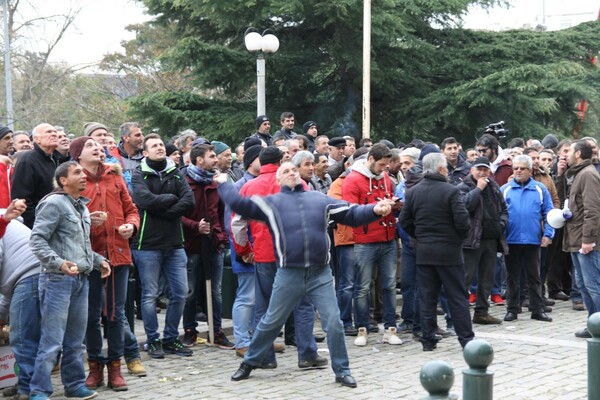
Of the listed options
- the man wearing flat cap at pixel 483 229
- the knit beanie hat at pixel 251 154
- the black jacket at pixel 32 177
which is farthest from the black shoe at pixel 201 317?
the man wearing flat cap at pixel 483 229

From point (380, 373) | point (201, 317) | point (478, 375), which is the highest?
point (478, 375)

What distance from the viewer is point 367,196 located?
1031 centimetres

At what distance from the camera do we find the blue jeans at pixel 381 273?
10383 millimetres

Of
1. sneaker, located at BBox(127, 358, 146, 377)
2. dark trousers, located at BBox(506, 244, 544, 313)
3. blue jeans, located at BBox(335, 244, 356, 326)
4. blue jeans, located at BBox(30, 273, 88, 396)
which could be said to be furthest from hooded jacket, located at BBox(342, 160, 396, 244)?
blue jeans, located at BBox(30, 273, 88, 396)

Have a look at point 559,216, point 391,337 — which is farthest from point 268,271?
point 559,216

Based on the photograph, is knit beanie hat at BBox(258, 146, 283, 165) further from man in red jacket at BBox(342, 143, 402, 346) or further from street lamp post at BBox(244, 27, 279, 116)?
street lamp post at BBox(244, 27, 279, 116)

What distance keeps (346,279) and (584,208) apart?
2846 mm

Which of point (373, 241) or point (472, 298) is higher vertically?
point (373, 241)

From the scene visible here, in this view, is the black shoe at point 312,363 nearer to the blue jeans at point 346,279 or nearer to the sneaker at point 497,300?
the blue jeans at point 346,279

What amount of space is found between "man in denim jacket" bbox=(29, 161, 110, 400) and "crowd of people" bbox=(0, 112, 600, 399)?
0.04 ft

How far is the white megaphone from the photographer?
10.7m

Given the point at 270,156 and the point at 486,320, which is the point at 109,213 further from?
the point at 486,320

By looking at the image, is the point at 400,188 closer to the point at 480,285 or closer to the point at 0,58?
the point at 480,285

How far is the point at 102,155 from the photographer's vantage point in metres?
8.23
